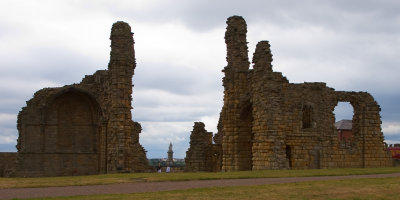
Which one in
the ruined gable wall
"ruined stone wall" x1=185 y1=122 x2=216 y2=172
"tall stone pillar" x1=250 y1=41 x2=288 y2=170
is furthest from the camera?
"ruined stone wall" x1=185 y1=122 x2=216 y2=172

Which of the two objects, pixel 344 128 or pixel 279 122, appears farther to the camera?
pixel 344 128

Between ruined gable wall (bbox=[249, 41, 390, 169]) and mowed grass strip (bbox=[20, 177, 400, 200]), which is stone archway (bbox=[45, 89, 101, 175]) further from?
mowed grass strip (bbox=[20, 177, 400, 200])

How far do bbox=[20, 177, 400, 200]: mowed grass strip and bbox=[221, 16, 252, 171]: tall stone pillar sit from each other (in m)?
15.8

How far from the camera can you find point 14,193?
13.2m

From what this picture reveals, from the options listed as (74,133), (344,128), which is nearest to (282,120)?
(74,133)

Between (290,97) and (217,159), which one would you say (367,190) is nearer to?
(290,97)

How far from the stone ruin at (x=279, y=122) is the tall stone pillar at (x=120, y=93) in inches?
218

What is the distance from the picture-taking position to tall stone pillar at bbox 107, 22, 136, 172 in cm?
2781

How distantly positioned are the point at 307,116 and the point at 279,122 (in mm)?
2511

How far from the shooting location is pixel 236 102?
30.2 meters

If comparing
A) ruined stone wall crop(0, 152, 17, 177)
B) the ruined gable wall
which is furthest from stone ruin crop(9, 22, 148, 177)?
the ruined gable wall

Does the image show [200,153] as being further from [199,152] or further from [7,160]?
[7,160]

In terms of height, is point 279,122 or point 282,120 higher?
point 282,120

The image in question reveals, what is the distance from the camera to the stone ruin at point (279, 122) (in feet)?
85.0
